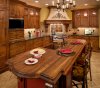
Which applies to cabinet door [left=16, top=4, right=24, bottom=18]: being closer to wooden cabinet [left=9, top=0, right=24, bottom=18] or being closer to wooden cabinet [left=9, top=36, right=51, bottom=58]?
wooden cabinet [left=9, top=0, right=24, bottom=18]

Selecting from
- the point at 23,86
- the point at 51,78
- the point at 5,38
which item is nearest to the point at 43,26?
the point at 5,38

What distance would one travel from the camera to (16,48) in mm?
5359

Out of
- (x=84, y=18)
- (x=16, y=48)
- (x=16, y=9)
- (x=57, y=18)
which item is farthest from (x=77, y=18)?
(x=16, y=48)

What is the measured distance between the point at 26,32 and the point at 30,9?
137 cm

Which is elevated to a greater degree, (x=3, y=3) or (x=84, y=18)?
(x=84, y=18)

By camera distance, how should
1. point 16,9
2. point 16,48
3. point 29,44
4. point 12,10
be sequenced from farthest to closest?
point 29,44 < point 16,9 < point 12,10 < point 16,48

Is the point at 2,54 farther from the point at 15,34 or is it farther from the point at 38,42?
the point at 38,42

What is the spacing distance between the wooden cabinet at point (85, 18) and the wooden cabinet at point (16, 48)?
15.5ft

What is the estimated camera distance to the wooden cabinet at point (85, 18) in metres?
8.65

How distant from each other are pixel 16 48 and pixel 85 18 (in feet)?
18.1

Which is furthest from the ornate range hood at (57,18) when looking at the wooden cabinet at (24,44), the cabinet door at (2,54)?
the cabinet door at (2,54)

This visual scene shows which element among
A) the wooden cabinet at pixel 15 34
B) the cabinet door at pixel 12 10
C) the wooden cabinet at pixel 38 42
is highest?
the cabinet door at pixel 12 10

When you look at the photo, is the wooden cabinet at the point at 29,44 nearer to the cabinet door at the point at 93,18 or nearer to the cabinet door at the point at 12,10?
the cabinet door at the point at 12,10

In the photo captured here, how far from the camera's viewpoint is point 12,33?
223 inches
